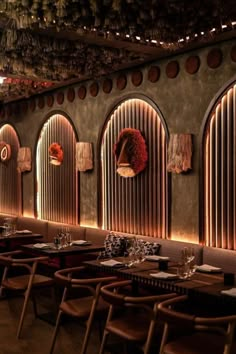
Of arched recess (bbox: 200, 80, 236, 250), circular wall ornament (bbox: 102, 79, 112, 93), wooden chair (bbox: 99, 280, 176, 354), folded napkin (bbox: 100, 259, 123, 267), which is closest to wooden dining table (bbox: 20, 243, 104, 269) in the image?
folded napkin (bbox: 100, 259, 123, 267)

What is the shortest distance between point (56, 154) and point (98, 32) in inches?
135

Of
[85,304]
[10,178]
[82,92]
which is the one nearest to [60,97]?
[82,92]

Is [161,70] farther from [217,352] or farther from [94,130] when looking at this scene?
[217,352]

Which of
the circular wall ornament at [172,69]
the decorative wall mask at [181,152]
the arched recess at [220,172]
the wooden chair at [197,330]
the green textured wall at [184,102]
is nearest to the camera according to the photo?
the wooden chair at [197,330]

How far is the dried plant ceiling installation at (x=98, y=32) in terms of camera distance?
423 cm

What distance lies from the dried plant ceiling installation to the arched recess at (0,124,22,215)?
3.09 meters

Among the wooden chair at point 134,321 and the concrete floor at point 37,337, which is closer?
the wooden chair at point 134,321

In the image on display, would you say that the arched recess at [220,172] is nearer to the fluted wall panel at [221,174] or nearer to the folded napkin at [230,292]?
the fluted wall panel at [221,174]

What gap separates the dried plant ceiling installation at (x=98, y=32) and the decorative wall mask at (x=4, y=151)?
3.12 meters

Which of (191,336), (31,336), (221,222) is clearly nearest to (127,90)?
(221,222)

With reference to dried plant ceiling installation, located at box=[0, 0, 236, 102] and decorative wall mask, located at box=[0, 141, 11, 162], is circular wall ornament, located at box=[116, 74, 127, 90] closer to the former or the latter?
dried plant ceiling installation, located at box=[0, 0, 236, 102]

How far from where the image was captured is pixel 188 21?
181 inches

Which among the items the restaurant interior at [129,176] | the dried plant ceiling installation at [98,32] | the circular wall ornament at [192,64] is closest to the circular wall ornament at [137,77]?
the restaurant interior at [129,176]

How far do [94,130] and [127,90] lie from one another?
3.10 ft
